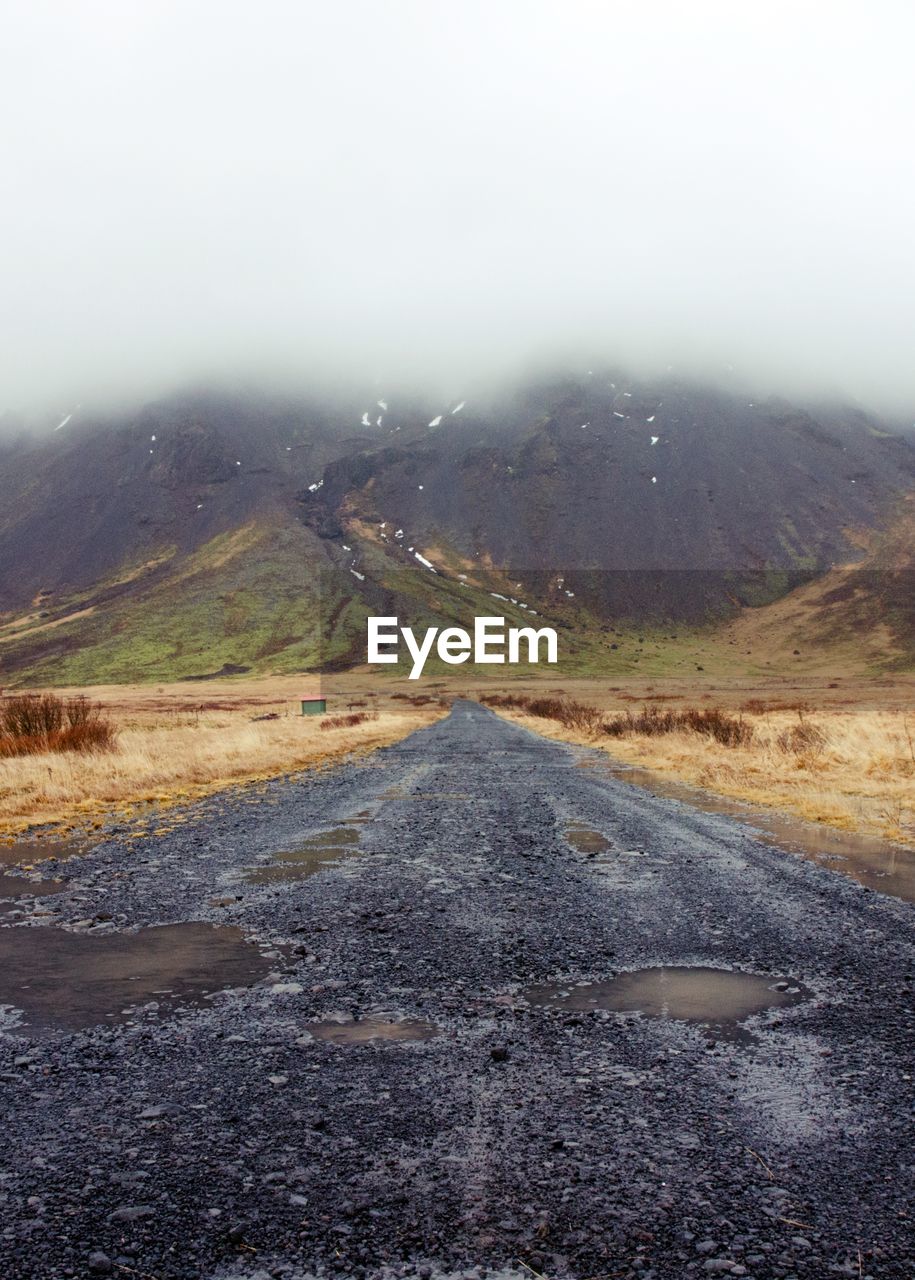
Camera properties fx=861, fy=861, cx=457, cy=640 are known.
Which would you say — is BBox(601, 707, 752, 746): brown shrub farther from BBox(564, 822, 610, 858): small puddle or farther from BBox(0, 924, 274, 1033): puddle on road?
BBox(0, 924, 274, 1033): puddle on road

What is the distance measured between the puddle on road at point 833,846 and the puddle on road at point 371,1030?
6.14m

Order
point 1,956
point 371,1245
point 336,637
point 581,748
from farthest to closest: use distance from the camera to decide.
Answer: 1. point 336,637
2. point 581,748
3. point 1,956
4. point 371,1245

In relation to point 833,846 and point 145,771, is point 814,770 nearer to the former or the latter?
point 833,846

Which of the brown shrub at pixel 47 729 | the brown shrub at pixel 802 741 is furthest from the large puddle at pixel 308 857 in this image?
the brown shrub at pixel 802 741

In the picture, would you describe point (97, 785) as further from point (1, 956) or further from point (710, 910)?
point (710, 910)

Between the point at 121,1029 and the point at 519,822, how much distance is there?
995 centimetres

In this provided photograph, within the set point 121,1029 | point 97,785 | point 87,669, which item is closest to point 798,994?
point 121,1029

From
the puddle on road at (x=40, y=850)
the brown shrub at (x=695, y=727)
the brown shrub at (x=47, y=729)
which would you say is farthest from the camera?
the brown shrub at (x=695, y=727)

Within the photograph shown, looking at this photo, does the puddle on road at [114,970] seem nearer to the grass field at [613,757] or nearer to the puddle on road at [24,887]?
the puddle on road at [24,887]

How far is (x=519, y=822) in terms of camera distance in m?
14.7

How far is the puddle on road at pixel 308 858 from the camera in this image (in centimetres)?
1005

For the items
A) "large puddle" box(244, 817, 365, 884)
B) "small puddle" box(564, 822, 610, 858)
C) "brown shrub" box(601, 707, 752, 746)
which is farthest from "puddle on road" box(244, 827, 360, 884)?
"brown shrub" box(601, 707, 752, 746)

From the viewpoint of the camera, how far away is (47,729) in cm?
2473

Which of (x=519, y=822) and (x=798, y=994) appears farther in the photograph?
(x=519, y=822)
